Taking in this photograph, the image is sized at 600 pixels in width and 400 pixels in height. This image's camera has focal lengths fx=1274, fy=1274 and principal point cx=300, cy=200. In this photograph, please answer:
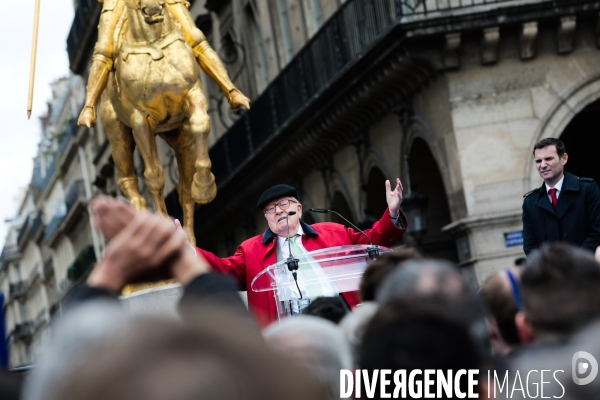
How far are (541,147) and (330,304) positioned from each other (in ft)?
13.4

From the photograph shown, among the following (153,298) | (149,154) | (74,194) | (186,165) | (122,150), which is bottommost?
(153,298)

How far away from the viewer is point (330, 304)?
3.96m

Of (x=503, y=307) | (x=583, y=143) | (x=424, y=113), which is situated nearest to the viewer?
(x=503, y=307)

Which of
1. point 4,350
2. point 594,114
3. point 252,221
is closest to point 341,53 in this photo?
point 594,114

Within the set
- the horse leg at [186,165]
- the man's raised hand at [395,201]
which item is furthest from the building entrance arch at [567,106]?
the man's raised hand at [395,201]

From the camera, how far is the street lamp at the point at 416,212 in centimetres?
1714

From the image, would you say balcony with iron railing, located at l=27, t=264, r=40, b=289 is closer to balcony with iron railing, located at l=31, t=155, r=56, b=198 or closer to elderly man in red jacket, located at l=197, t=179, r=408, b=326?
balcony with iron railing, located at l=31, t=155, r=56, b=198

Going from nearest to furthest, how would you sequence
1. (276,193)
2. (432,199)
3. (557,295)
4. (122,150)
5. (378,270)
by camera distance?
(557,295) < (378,270) < (276,193) < (122,150) < (432,199)

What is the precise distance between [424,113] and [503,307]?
13.7m

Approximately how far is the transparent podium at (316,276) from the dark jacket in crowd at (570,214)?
4.92ft

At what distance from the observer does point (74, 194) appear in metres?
60.7

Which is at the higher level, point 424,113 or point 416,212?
point 424,113

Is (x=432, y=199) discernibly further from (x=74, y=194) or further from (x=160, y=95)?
(x=74, y=194)

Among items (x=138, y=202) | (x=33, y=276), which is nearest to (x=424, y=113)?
(x=138, y=202)
